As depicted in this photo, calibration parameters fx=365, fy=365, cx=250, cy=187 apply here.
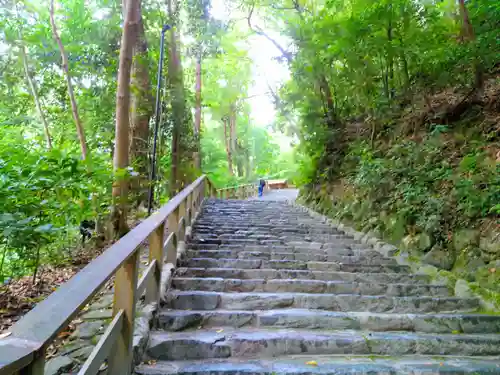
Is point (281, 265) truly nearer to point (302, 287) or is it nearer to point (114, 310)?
point (302, 287)

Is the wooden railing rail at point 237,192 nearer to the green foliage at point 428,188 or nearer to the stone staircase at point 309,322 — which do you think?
the green foliage at point 428,188

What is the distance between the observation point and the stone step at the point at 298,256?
15.3 feet

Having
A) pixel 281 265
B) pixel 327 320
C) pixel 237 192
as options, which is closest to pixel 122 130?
pixel 281 265

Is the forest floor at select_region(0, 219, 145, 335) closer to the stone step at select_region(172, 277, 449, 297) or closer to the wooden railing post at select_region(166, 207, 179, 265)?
the wooden railing post at select_region(166, 207, 179, 265)

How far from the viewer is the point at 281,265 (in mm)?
4449

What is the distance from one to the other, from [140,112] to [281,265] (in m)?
4.62

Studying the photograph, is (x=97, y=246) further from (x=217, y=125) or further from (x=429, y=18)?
(x=217, y=125)

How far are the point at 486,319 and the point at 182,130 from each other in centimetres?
690

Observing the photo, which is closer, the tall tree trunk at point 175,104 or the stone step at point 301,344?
the stone step at point 301,344

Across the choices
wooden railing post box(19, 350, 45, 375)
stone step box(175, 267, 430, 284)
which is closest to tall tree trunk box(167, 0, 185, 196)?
stone step box(175, 267, 430, 284)

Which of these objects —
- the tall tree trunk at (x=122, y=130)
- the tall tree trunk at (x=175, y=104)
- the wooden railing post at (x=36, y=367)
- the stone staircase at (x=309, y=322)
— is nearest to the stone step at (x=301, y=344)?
the stone staircase at (x=309, y=322)

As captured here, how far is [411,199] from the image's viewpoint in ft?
17.0

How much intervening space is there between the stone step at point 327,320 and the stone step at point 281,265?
116 centimetres

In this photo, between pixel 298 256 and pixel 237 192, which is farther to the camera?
pixel 237 192
